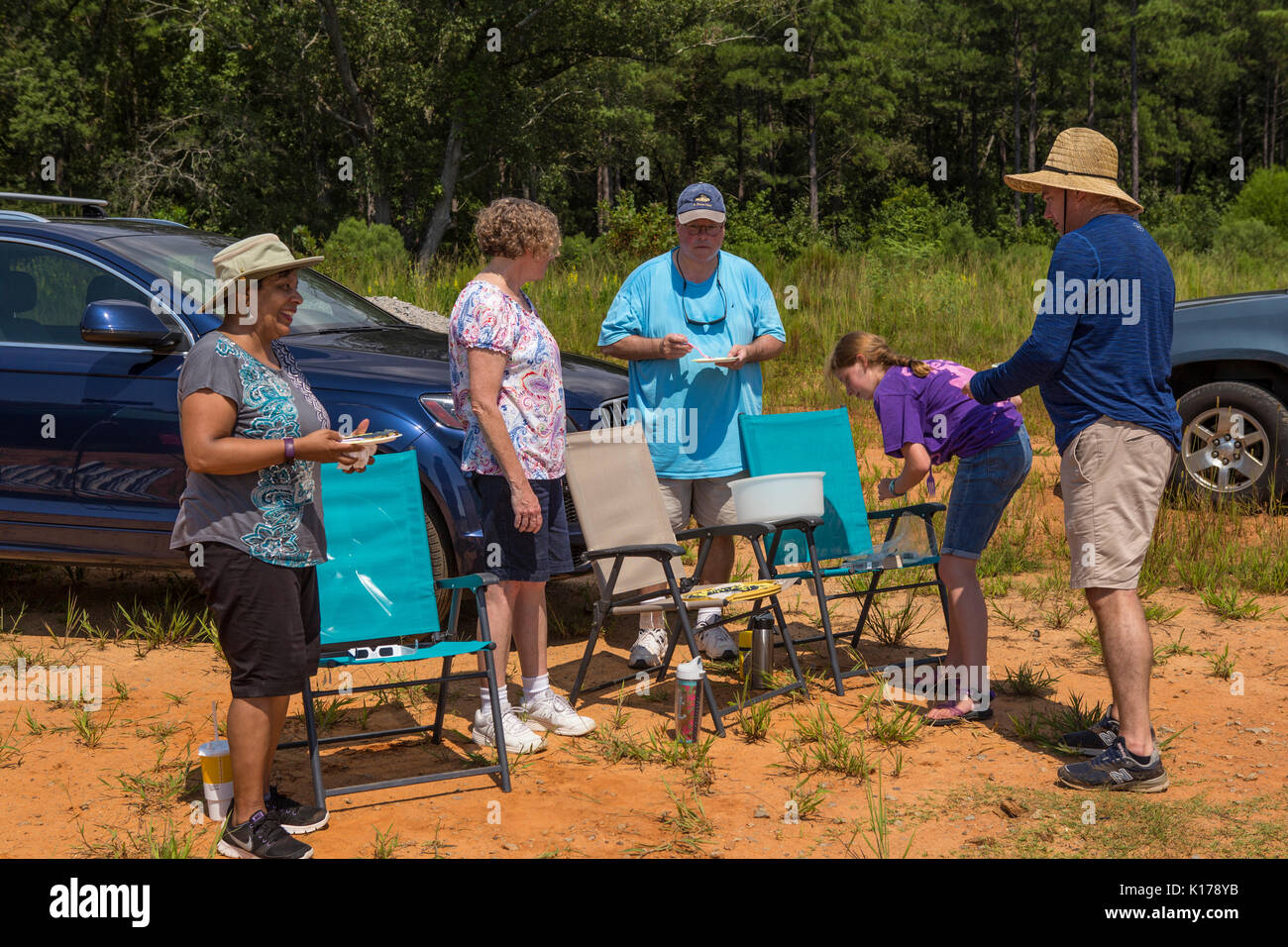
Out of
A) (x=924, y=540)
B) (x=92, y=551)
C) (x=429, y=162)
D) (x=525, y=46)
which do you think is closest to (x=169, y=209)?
(x=429, y=162)

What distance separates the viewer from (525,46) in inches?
1006

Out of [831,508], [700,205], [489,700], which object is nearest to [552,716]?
[489,700]

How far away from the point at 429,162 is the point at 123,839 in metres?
24.1

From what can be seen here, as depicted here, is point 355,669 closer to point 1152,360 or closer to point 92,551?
point 92,551

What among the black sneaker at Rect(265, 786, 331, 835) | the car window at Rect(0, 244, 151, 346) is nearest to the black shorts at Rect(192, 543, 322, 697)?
the black sneaker at Rect(265, 786, 331, 835)

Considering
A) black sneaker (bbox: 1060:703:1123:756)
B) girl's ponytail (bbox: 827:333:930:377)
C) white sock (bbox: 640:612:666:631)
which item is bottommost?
black sneaker (bbox: 1060:703:1123:756)

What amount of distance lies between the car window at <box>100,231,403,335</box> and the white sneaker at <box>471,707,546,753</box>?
7.65 ft

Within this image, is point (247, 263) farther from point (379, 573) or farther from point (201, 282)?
point (201, 282)

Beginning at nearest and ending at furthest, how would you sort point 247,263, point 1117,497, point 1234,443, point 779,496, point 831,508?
point 247,263 < point 1117,497 < point 779,496 < point 831,508 < point 1234,443

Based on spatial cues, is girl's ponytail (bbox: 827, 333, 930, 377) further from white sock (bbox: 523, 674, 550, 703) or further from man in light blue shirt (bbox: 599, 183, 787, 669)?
white sock (bbox: 523, 674, 550, 703)

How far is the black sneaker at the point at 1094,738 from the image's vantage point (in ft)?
14.6

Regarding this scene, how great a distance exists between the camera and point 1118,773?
4.06 meters

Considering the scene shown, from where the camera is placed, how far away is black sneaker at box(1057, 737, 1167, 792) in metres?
4.04

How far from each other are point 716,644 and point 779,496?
3.09 ft
